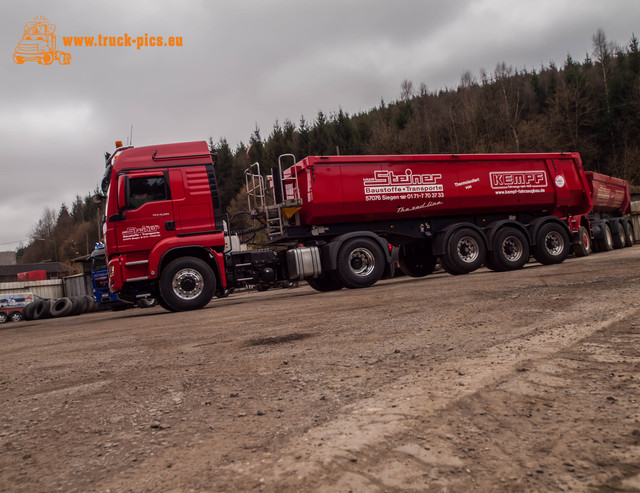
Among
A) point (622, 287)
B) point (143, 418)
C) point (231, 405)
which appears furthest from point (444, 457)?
point (622, 287)

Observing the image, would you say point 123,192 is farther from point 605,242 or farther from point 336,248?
point 605,242

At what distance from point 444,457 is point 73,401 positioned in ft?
7.36

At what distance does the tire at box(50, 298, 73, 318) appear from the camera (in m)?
22.2

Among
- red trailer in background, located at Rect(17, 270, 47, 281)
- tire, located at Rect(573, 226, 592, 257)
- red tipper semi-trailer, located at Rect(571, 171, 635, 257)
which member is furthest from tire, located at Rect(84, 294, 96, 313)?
red trailer in background, located at Rect(17, 270, 47, 281)

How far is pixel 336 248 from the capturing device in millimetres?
10656

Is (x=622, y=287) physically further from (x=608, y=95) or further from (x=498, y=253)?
(x=608, y=95)

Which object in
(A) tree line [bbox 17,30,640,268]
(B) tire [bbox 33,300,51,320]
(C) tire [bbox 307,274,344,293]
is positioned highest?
(A) tree line [bbox 17,30,640,268]

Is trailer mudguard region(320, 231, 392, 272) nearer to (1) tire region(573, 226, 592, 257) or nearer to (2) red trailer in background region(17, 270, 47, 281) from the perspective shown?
(1) tire region(573, 226, 592, 257)

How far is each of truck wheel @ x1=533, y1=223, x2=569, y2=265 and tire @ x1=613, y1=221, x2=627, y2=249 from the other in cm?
905

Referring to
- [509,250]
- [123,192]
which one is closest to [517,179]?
[509,250]

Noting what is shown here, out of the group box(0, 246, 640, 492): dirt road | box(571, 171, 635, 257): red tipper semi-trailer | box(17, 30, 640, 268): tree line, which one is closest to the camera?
box(0, 246, 640, 492): dirt road

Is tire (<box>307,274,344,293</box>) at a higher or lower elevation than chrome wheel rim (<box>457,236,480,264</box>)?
lower

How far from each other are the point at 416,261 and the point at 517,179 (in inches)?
137

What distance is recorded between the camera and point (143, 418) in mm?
2422
